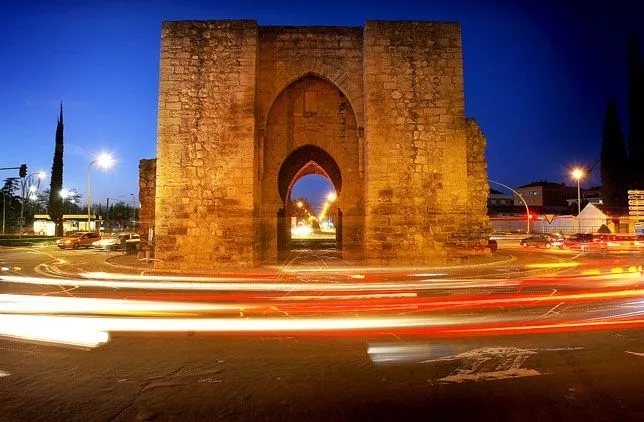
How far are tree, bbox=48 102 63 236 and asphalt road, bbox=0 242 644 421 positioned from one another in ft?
159

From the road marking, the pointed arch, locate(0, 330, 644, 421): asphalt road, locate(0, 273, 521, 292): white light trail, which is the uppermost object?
the pointed arch

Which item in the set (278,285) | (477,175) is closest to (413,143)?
(477,175)

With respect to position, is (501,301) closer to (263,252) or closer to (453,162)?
(453,162)

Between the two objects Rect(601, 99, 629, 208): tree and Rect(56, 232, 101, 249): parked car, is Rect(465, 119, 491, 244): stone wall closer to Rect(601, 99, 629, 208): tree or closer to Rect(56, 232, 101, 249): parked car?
Rect(56, 232, 101, 249): parked car

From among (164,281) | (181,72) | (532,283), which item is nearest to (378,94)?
(181,72)

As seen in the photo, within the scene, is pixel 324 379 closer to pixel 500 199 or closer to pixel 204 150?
pixel 204 150

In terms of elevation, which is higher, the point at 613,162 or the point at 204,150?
the point at 613,162

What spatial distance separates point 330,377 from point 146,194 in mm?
15886

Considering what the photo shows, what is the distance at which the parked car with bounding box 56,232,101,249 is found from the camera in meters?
33.0

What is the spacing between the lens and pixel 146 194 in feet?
60.9

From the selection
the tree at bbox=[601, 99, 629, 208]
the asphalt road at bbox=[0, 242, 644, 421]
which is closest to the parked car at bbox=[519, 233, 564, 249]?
the tree at bbox=[601, 99, 629, 208]

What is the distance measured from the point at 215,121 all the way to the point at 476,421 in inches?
564

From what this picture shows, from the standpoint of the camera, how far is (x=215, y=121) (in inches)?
636

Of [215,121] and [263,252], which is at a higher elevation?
[215,121]
